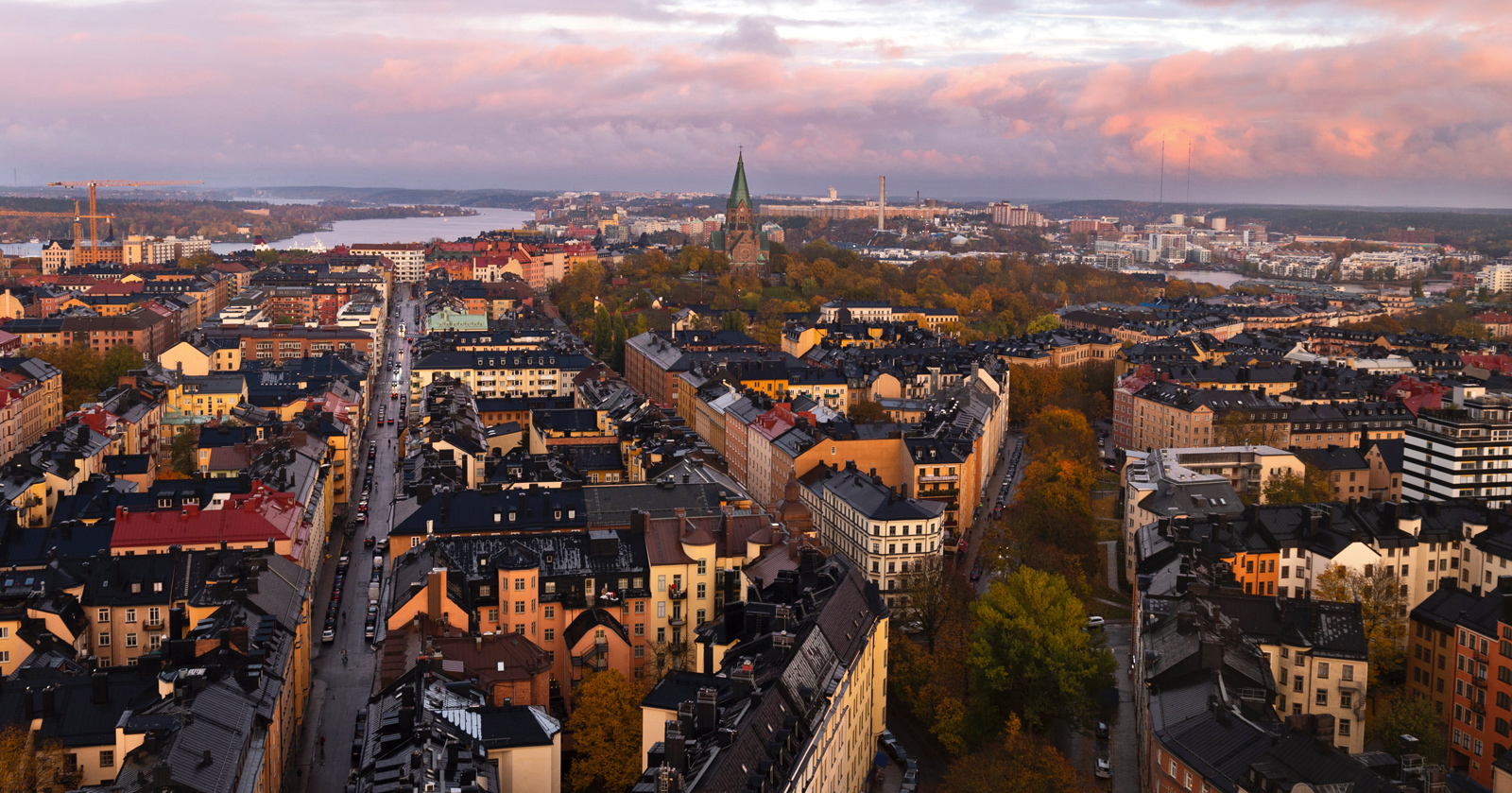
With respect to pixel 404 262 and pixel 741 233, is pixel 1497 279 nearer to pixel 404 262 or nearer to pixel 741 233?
pixel 741 233

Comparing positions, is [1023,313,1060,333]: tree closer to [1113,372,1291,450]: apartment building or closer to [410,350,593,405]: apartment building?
[1113,372,1291,450]: apartment building

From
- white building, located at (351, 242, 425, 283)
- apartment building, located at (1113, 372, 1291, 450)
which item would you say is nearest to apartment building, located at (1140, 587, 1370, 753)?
apartment building, located at (1113, 372, 1291, 450)

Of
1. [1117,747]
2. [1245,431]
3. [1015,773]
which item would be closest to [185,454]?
[1117,747]

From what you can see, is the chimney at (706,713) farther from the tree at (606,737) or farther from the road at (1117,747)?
the road at (1117,747)

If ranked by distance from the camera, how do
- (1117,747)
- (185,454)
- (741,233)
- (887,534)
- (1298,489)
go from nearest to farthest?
(1117,747) → (887,534) → (1298,489) → (185,454) → (741,233)

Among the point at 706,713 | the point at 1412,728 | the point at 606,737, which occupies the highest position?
the point at 706,713

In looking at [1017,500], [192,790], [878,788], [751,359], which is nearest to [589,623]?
[878,788]

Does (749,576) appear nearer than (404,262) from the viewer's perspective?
Yes
